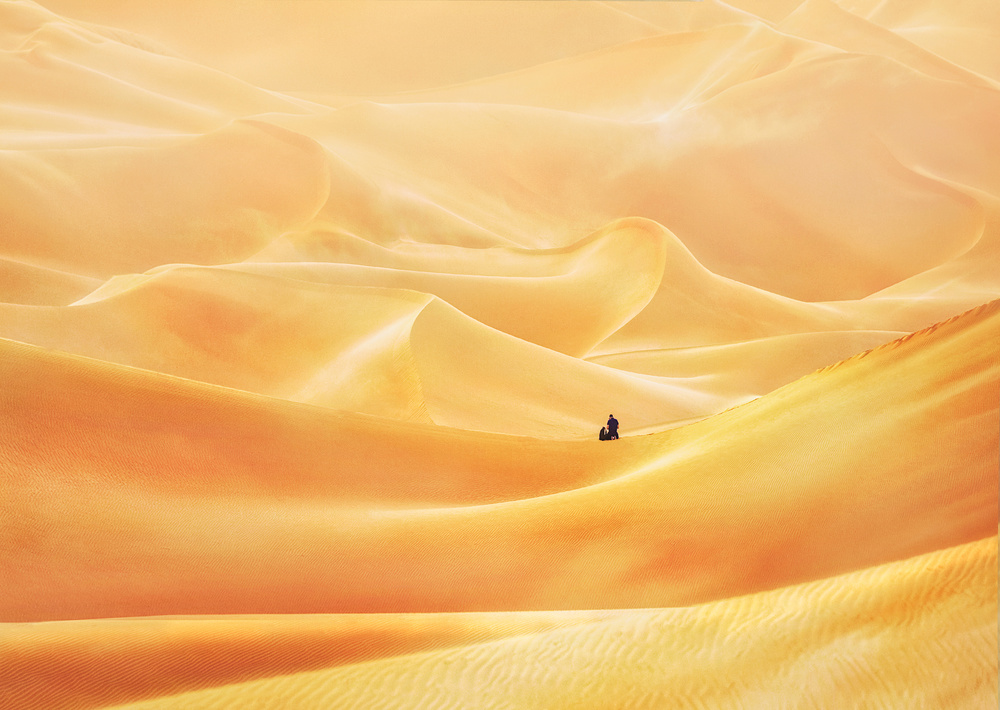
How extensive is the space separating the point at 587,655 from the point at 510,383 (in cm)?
506

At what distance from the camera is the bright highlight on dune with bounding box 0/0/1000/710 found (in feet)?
10.1

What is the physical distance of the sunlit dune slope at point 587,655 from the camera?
2.85 m

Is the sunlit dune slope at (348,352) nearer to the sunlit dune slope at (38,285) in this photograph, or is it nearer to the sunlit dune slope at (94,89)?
the sunlit dune slope at (38,285)

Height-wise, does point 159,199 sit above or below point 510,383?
above

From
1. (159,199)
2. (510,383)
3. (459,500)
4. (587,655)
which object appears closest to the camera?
(587,655)

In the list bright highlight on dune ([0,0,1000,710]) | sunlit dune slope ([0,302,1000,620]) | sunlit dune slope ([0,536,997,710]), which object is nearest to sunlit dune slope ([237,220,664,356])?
bright highlight on dune ([0,0,1000,710])

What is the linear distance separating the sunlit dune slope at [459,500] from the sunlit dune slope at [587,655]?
366 mm

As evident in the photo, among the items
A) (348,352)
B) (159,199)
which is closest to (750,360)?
(348,352)

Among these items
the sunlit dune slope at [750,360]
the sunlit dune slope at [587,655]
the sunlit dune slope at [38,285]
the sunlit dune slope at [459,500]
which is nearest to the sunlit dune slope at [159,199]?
the sunlit dune slope at [38,285]

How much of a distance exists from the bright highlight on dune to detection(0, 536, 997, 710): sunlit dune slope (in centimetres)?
1

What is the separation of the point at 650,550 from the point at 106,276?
9.92m

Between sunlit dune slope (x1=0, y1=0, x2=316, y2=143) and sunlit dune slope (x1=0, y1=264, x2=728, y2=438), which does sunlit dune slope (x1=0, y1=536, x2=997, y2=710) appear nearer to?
sunlit dune slope (x1=0, y1=264, x2=728, y2=438)

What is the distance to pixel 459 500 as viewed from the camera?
4.98 m

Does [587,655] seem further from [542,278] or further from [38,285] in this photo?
[38,285]
